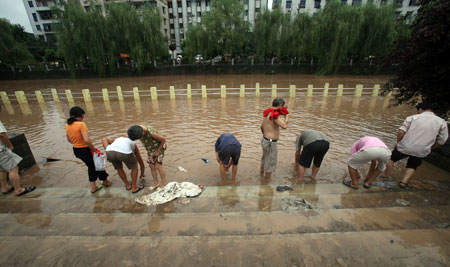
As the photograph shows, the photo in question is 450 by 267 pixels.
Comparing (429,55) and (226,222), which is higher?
(429,55)

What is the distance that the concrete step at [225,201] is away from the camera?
3104mm

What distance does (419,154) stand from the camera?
11.1 ft

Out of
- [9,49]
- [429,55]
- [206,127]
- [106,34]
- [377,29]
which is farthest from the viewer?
[9,49]

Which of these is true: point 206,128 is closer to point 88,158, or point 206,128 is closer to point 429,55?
point 88,158

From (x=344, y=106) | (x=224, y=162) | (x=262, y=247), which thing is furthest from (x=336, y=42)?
(x=262, y=247)

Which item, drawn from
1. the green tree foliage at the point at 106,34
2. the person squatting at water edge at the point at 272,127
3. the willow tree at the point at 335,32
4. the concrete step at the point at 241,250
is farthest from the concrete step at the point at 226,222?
the green tree foliage at the point at 106,34

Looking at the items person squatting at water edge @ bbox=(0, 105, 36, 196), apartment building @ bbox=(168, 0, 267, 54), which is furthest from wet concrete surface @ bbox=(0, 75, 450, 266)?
apartment building @ bbox=(168, 0, 267, 54)

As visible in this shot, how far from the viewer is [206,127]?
8062 mm

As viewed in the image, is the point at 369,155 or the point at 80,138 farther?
the point at 80,138

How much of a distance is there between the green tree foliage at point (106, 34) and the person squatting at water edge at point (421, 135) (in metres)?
26.8

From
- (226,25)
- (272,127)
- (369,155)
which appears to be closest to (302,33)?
(226,25)

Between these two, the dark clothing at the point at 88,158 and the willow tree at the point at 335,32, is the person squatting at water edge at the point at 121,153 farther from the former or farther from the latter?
the willow tree at the point at 335,32

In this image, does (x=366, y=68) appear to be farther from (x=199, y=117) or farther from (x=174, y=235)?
(x=174, y=235)

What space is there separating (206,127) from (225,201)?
5051mm
